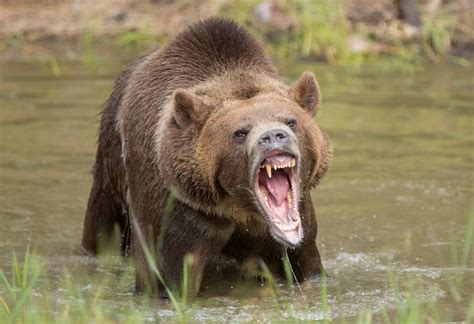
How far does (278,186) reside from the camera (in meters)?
5.86

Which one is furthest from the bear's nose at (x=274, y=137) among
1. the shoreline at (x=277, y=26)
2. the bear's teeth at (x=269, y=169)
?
the shoreline at (x=277, y=26)

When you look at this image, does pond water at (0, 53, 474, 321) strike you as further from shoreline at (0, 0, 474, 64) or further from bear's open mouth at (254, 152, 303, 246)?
shoreline at (0, 0, 474, 64)

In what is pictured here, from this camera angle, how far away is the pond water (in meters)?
6.50

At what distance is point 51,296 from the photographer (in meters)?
6.65

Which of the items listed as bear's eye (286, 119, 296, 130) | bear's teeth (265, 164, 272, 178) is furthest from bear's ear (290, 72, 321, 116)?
bear's teeth (265, 164, 272, 178)

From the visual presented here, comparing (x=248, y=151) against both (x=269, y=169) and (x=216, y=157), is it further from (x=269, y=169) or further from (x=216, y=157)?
(x=216, y=157)

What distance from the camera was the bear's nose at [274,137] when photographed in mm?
5555

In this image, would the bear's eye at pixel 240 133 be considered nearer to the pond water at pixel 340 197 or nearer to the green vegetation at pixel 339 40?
the pond water at pixel 340 197

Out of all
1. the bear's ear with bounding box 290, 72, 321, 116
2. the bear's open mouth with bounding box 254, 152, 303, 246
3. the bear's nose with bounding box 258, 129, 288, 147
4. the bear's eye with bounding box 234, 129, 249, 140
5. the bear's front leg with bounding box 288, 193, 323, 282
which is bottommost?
the bear's front leg with bounding box 288, 193, 323, 282

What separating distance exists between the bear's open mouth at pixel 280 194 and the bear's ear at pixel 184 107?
1.64 feet

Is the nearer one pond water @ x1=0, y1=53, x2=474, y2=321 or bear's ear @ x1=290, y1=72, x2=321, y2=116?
bear's ear @ x1=290, y1=72, x2=321, y2=116

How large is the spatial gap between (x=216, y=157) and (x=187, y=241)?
1.86 ft

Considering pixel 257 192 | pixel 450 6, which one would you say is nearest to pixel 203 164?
pixel 257 192

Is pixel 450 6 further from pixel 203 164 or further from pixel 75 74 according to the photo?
pixel 203 164
